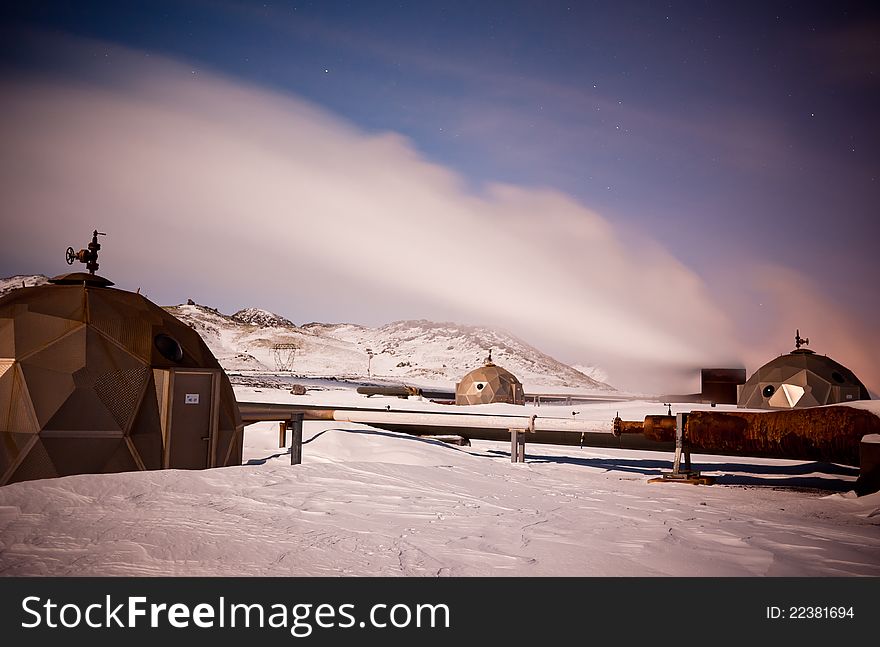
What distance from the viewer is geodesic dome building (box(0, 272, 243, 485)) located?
809cm

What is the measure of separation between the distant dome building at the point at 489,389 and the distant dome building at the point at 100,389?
23.1 meters

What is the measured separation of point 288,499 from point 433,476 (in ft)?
9.72

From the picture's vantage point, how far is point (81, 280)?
10.2m

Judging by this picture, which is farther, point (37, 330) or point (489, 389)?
point (489, 389)

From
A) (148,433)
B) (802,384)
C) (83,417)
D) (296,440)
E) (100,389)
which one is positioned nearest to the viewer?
(83,417)

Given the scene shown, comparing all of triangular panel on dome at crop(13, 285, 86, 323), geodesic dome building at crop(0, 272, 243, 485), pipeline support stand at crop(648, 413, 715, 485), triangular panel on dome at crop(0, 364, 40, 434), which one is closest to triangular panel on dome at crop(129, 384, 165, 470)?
geodesic dome building at crop(0, 272, 243, 485)

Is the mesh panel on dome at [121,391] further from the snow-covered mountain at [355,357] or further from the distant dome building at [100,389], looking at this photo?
the snow-covered mountain at [355,357]

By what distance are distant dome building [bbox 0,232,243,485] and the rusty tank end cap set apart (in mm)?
18

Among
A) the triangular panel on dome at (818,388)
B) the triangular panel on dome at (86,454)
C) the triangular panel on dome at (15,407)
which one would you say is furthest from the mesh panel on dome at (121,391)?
the triangular panel on dome at (818,388)

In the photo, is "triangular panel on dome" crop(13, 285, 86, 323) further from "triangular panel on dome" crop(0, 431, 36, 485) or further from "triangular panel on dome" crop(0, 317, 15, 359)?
"triangular panel on dome" crop(0, 431, 36, 485)

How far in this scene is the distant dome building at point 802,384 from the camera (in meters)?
23.1

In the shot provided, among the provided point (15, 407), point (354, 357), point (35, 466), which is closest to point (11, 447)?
point (35, 466)

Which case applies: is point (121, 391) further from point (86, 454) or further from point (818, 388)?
point (818, 388)

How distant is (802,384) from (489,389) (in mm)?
15048
